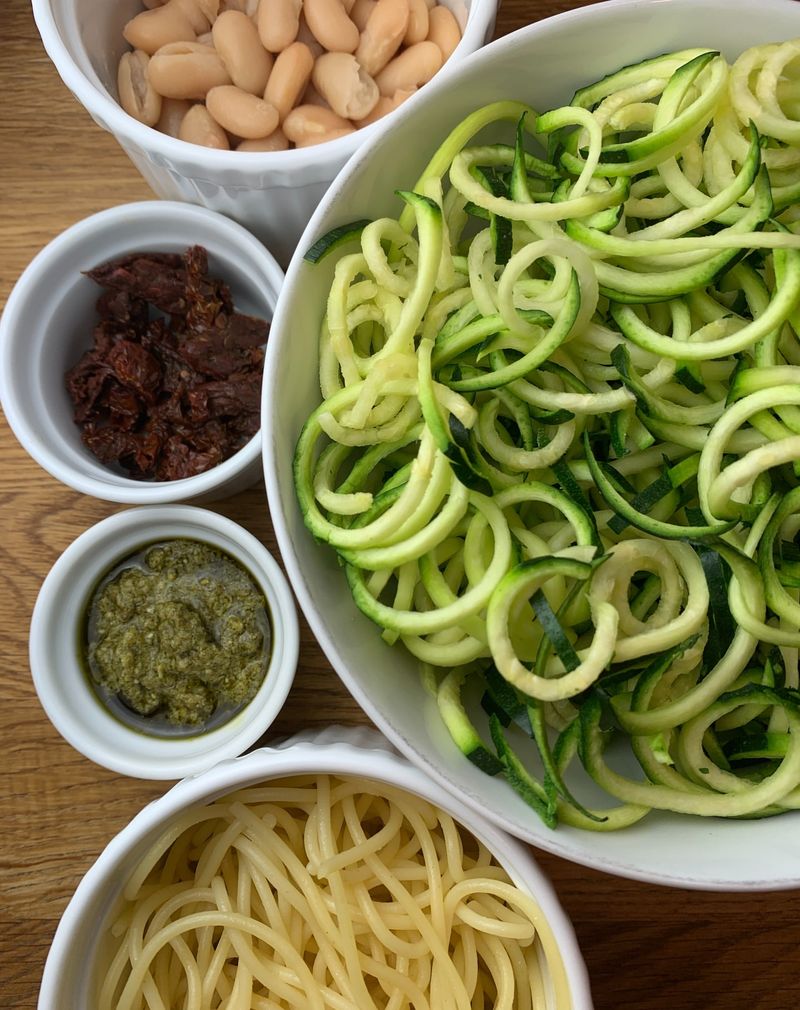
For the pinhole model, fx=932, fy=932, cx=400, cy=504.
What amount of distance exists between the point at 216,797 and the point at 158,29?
1.05 metres

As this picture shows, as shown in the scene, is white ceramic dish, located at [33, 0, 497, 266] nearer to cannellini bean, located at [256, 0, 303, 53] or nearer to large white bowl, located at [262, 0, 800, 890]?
large white bowl, located at [262, 0, 800, 890]

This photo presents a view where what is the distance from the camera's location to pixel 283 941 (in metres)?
1.19

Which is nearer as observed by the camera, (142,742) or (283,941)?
(283,941)

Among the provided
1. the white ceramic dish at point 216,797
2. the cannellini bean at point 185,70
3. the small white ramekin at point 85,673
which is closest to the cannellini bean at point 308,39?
the cannellini bean at point 185,70

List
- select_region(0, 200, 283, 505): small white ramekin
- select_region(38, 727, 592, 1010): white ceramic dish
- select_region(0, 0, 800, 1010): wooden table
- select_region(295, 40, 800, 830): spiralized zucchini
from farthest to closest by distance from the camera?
select_region(0, 0, 800, 1010): wooden table → select_region(0, 200, 283, 505): small white ramekin → select_region(38, 727, 592, 1010): white ceramic dish → select_region(295, 40, 800, 830): spiralized zucchini

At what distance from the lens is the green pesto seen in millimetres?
1299

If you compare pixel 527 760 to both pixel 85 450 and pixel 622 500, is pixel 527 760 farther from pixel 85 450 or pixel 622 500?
pixel 85 450

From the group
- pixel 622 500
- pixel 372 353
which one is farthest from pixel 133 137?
pixel 622 500

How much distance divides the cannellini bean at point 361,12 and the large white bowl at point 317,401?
39cm

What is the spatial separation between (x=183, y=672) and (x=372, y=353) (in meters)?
0.54

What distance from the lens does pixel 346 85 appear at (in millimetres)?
1247

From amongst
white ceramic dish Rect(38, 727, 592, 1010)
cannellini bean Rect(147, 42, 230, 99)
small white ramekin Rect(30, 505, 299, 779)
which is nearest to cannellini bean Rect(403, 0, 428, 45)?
cannellini bean Rect(147, 42, 230, 99)

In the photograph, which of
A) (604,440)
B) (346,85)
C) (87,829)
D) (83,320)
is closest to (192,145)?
(346,85)

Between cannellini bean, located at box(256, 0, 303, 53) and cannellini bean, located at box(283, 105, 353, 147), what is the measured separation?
0.09 metres
